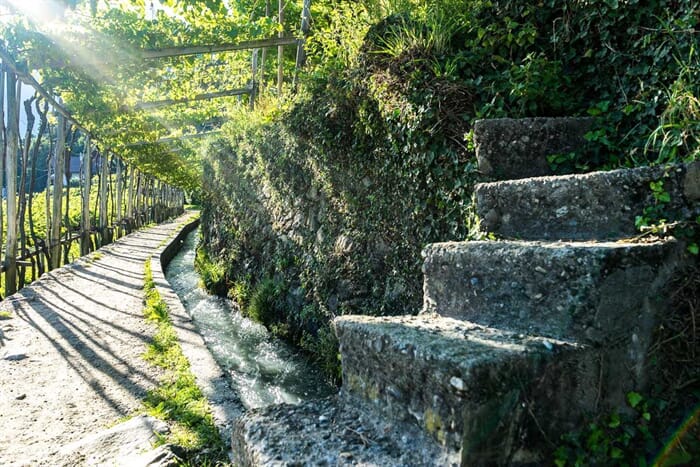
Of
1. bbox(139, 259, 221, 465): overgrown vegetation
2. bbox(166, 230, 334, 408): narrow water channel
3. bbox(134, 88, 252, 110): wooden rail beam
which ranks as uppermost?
bbox(134, 88, 252, 110): wooden rail beam

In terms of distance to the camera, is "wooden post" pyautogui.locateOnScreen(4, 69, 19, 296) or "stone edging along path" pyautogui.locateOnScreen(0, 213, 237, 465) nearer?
"stone edging along path" pyautogui.locateOnScreen(0, 213, 237, 465)

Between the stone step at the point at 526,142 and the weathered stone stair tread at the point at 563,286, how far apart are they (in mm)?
887

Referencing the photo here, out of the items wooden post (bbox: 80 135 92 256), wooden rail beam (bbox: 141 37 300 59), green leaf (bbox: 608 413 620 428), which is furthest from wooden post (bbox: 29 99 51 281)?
green leaf (bbox: 608 413 620 428)

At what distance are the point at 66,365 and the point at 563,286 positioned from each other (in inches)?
152

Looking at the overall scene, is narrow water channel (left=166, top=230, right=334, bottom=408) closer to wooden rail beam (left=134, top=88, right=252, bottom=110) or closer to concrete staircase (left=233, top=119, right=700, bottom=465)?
concrete staircase (left=233, top=119, right=700, bottom=465)

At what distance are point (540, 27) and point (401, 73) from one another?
991 millimetres

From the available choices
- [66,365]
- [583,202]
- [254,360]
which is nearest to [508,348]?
[583,202]

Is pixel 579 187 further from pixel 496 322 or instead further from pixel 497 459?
pixel 497 459

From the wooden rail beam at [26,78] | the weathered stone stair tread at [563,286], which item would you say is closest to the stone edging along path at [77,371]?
the weathered stone stair tread at [563,286]

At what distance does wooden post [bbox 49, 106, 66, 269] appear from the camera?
28.2ft

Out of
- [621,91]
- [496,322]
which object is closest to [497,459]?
[496,322]

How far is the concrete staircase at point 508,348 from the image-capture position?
1323mm

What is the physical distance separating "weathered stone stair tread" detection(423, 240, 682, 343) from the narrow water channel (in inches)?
92.9

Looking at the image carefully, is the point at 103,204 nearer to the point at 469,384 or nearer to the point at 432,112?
the point at 432,112
